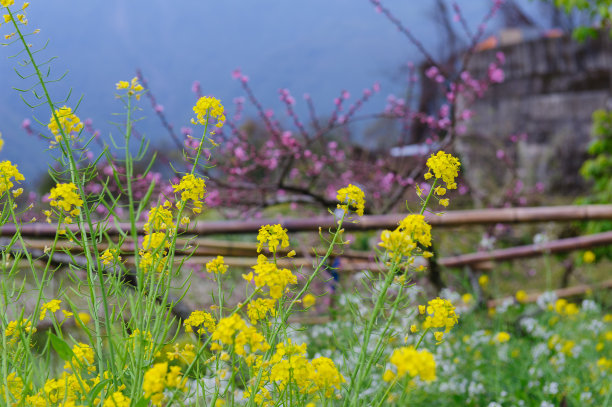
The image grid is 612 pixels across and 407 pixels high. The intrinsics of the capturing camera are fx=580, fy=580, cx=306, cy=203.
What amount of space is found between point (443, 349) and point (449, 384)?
14.8 inches

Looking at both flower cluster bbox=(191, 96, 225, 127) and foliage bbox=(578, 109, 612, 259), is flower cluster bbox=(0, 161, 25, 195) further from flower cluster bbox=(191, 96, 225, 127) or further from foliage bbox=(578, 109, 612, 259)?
foliage bbox=(578, 109, 612, 259)

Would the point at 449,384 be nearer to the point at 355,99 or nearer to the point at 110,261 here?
the point at 110,261

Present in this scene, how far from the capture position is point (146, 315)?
0.94 m

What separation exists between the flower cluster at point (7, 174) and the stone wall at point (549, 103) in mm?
7164

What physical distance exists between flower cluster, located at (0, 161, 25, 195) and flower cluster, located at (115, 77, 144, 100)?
0.84 feet

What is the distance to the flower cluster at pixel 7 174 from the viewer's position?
1009 millimetres

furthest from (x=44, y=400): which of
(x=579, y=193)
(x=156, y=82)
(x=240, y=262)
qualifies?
(x=579, y=193)

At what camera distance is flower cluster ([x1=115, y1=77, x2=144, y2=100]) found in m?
0.94

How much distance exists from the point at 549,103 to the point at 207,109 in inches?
315

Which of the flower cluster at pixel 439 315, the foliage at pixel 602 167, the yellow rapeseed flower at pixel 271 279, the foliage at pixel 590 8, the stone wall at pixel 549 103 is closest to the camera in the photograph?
the yellow rapeseed flower at pixel 271 279

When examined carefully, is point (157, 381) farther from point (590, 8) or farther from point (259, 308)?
point (590, 8)

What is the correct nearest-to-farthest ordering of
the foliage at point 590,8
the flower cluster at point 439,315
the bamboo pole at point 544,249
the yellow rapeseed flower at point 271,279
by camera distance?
the yellow rapeseed flower at point 271,279 → the flower cluster at point 439,315 → the bamboo pole at point 544,249 → the foliage at point 590,8

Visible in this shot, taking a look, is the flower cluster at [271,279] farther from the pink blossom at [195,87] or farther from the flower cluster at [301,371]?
the pink blossom at [195,87]

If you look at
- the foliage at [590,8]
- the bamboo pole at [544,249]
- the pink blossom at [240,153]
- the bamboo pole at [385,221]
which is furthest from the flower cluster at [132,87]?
the foliage at [590,8]
